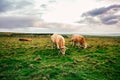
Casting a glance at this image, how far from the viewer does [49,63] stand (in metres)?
10.8

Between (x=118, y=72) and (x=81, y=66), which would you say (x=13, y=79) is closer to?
(x=81, y=66)

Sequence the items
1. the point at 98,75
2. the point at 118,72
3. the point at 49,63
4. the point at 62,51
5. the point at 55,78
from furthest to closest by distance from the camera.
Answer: the point at 62,51 < the point at 49,63 < the point at 118,72 < the point at 98,75 < the point at 55,78

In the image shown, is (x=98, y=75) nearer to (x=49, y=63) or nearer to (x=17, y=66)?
(x=49, y=63)

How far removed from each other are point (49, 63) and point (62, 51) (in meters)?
2.46

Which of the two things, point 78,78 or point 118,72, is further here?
point 118,72

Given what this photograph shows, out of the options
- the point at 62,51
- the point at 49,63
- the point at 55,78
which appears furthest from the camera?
the point at 62,51

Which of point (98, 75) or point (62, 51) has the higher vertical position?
point (62, 51)

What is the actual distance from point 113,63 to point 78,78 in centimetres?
→ 346

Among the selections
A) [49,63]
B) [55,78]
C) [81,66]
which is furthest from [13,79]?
[81,66]

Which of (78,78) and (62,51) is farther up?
(62,51)

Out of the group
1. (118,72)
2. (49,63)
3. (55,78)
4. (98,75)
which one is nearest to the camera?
(55,78)

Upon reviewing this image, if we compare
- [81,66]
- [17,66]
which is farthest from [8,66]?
[81,66]

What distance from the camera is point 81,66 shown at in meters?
10.2

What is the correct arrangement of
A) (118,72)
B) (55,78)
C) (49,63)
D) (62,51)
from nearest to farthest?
(55,78) → (118,72) → (49,63) → (62,51)
